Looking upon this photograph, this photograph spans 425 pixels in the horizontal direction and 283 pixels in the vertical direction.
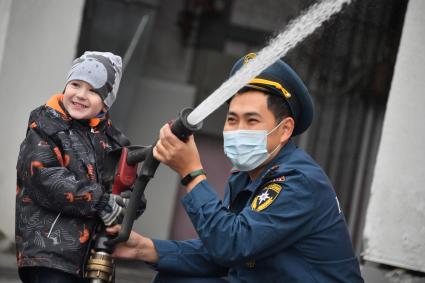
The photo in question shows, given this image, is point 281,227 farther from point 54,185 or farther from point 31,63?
point 31,63

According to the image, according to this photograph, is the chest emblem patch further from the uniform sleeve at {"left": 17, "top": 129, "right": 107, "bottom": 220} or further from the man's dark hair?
the uniform sleeve at {"left": 17, "top": 129, "right": 107, "bottom": 220}

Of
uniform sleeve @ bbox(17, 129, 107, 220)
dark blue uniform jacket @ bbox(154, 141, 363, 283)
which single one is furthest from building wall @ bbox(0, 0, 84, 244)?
dark blue uniform jacket @ bbox(154, 141, 363, 283)

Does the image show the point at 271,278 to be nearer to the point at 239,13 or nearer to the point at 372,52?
the point at 372,52

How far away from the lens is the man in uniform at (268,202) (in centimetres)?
305

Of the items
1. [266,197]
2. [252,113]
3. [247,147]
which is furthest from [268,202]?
[252,113]

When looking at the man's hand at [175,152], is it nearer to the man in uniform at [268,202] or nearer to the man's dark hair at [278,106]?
the man in uniform at [268,202]

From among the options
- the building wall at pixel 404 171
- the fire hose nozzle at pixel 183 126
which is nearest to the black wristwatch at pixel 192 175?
the fire hose nozzle at pixel 183 126

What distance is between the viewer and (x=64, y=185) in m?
3.22

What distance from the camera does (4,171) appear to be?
8070mm

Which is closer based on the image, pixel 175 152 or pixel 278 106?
pixel 175 152

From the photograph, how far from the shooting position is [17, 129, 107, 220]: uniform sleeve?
323cm

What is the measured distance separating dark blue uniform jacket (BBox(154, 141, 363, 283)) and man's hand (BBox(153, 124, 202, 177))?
3.3 inches

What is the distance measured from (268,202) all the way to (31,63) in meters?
5.19

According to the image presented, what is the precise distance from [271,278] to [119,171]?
0.70 meters
